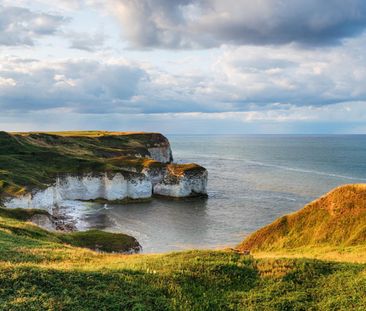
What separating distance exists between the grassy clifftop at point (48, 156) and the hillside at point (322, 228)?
1341 inches

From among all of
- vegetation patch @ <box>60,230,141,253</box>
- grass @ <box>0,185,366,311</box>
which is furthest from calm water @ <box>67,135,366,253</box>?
grass @ <box>0,185,366,311</box>

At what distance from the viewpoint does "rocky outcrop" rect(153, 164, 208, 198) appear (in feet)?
262

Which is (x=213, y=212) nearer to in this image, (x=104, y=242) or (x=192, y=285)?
(x=104, y=242)

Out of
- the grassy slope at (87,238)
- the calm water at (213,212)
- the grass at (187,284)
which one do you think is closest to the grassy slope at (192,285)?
the grass at (187,284)

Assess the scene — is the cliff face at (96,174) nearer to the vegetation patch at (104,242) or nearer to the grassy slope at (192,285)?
the vegetation patch at (104,242)

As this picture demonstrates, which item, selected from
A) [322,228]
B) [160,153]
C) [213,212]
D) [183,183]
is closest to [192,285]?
[322,228]

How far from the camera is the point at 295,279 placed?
14.1m

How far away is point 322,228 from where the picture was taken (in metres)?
31.2

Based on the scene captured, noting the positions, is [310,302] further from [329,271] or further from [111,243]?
[111,243]

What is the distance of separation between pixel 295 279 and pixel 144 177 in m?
64.7

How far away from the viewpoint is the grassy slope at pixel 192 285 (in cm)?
1191

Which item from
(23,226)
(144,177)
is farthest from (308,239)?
(144,177)

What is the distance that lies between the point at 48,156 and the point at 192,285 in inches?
2865

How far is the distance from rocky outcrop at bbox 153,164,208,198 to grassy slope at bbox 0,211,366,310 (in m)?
63.7
